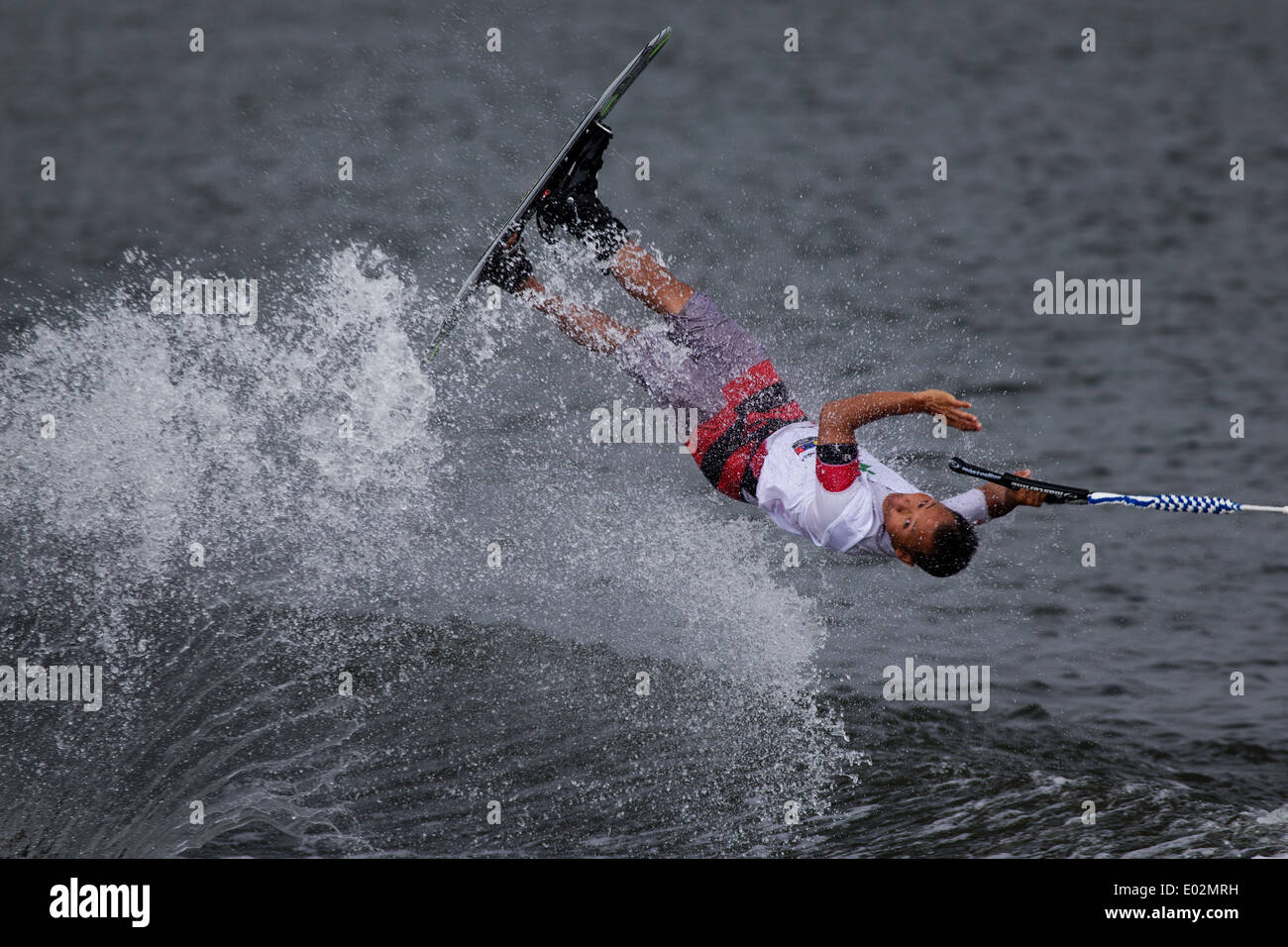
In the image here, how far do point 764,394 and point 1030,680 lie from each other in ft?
8.08

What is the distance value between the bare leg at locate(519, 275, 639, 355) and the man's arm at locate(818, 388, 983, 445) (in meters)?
1.49

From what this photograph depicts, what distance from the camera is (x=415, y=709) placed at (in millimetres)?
8016

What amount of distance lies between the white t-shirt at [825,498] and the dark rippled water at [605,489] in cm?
135

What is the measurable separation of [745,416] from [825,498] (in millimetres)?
814

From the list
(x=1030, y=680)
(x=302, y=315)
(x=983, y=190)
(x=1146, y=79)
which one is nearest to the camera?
(x=1030, y=680)

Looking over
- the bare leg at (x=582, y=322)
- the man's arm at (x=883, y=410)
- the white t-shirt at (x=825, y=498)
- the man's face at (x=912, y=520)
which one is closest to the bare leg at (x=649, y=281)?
the bare leg at (x=582, y=322)

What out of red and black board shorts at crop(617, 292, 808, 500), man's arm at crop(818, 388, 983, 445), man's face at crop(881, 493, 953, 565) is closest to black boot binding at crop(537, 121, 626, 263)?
red and black board shorts at crop(617, 292, 808, 500)

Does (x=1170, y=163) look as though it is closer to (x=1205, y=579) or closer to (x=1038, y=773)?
(x=1205, y=579)

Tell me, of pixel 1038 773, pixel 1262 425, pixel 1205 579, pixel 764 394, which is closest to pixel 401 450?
pixel 764 394

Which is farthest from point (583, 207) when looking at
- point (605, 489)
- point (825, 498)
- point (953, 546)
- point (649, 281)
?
point (605, 489)

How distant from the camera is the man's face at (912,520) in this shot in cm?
665

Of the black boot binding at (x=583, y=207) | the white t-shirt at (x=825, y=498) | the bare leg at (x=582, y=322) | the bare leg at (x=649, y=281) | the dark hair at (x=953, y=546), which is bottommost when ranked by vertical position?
the dark hair at (x=953, y=546)

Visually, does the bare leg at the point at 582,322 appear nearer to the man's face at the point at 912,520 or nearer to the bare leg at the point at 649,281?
the bare leg at the point at 649,281

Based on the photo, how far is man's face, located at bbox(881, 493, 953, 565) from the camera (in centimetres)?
665
